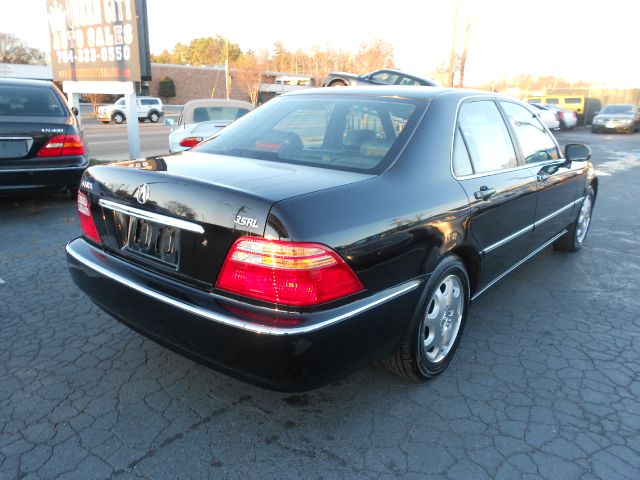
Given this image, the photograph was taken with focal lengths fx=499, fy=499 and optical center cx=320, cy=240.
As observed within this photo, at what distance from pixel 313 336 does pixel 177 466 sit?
2.80ft

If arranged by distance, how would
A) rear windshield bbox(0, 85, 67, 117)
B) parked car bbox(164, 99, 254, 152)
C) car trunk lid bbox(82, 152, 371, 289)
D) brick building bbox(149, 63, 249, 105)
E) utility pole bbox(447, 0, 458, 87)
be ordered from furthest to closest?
brick building bbox(149, 63, 249, 105)
utility pole bbox(447, 0, 458, 87)
parked car bbox(164, 99, 254, 152)
rear windshield bbox(0, 85, 67, 117)
car trunk lid bbox(82, 152, 371, 289)

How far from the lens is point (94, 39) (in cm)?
935

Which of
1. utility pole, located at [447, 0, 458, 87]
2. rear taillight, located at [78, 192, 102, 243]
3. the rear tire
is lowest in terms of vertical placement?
the rear tire

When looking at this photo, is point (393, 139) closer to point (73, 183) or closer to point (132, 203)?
point (132, 203)

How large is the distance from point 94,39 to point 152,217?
28.5ft

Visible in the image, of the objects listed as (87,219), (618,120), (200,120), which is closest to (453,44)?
(618,120)

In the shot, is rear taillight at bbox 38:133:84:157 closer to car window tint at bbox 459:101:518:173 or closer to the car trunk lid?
the car trunk lid

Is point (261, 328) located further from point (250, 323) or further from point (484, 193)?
point (484, 193)

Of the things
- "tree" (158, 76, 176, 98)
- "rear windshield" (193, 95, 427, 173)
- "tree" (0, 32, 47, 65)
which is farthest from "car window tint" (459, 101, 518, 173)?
"tree" (0, 32, 47, 65)

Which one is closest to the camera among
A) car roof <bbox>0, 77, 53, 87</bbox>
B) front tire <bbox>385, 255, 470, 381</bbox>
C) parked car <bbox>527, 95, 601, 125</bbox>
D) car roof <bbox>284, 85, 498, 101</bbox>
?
front tire <bbox>385, 255, 470, 381</bbox>

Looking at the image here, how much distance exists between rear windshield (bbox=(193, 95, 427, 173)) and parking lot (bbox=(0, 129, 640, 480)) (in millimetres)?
1266

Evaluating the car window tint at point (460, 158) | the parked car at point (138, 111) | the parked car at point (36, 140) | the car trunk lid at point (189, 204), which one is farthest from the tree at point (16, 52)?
the car window tint at point (460, 158)

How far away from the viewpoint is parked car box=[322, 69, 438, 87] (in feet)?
24.7

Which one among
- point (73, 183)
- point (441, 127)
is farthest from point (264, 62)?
point (441, 127)
